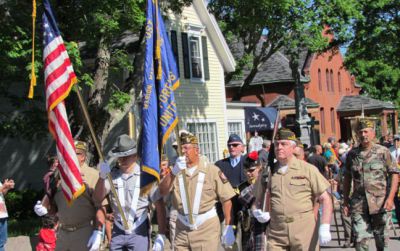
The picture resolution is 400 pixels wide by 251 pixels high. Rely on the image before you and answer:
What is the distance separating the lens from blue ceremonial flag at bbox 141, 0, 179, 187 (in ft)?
23.6

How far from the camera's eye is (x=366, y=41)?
82.7 ft

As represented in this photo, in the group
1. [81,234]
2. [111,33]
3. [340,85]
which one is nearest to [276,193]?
[81,234]

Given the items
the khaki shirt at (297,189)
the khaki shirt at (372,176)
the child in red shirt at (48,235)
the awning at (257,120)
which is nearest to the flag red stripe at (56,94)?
the khaki shirt at (297,189)

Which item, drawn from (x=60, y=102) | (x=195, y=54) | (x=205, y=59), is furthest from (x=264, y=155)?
(x=205, y=59)

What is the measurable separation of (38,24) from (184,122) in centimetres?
933

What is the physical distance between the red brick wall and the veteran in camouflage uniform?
3607 cm

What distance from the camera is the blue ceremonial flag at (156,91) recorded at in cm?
721

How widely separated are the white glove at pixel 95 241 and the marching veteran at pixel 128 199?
0.49 ft

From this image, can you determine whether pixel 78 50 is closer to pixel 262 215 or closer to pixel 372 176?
pixel 372 176

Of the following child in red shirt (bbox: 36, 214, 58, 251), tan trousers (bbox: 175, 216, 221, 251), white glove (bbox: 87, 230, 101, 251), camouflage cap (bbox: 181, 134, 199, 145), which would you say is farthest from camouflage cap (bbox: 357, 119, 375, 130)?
child in red shirt (bbox: 36, 214, 58, 251)

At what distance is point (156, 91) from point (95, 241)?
1.84 metres

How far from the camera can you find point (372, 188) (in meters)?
8.52

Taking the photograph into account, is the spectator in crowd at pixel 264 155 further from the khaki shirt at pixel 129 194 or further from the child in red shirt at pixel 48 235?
the child in red shirt at pixel 48 235

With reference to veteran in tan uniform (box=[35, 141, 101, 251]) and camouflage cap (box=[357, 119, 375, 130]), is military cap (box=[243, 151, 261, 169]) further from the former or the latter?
veteran in tan uniform (box=[35, 141, 101, 251])
